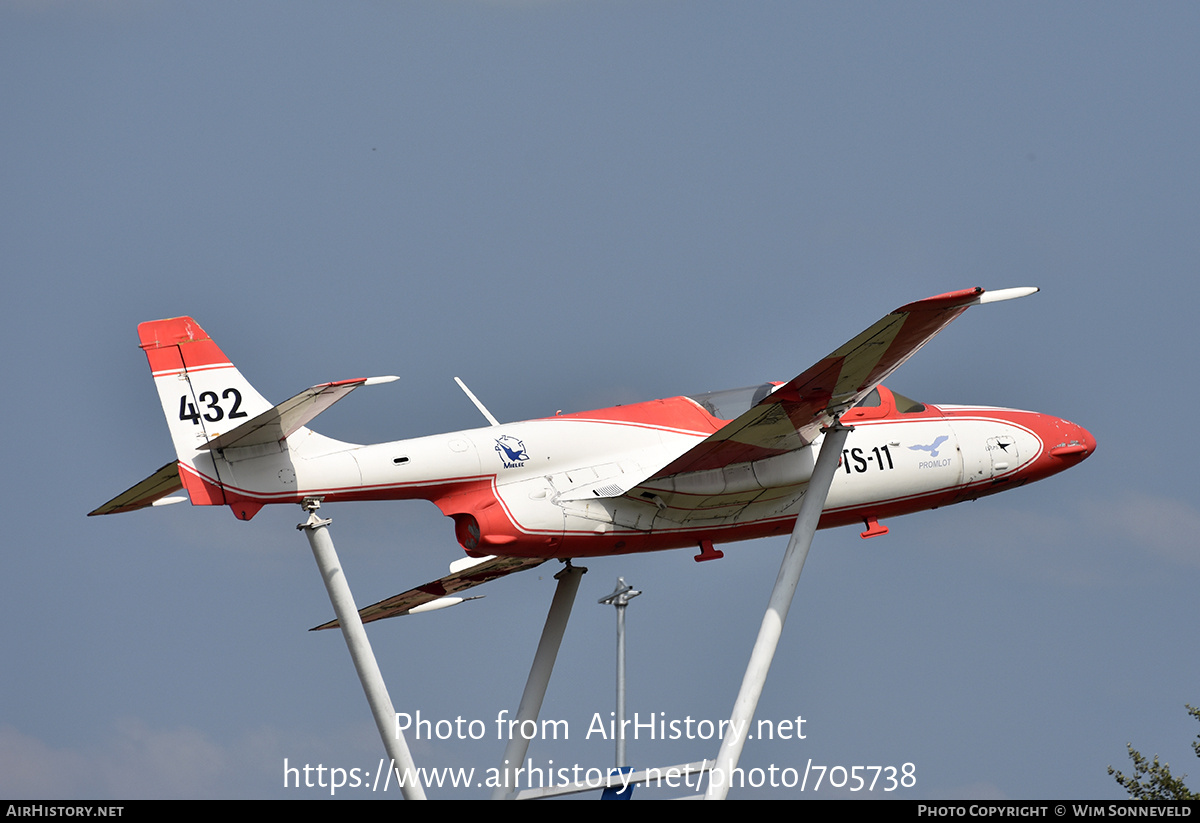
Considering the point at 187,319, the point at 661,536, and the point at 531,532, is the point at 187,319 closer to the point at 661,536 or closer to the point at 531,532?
the point at 531,532

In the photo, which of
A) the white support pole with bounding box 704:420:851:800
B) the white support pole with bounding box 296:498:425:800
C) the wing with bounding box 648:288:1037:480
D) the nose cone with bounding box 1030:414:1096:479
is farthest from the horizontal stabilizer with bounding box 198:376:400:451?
the nose cone with bounding box 1030:414:1096:479

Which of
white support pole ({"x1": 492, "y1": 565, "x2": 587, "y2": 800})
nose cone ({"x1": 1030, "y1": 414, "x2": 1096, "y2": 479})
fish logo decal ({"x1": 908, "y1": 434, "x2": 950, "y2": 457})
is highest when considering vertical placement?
fish logo decal ({"x1": 908, "y1": 434, "x2": 950, "y2": 457})

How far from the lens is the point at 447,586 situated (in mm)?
28656

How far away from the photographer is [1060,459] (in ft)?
92.6

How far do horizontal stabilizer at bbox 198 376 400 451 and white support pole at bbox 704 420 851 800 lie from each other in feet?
23.0

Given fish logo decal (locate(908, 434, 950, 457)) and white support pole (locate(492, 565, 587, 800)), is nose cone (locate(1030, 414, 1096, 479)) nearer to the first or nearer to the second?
fish logo decal (locate(908, 434, 950, 457))

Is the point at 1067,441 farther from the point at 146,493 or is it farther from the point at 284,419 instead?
the point at 146,493

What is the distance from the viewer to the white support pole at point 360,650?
22547mm

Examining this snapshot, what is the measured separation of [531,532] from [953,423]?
8.09 m

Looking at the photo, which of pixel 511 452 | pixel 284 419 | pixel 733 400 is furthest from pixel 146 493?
pixel 733 400

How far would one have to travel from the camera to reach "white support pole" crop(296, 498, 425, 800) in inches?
888

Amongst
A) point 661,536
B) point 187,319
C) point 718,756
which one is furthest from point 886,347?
point 187,319

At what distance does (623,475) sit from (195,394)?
6.64 metres
